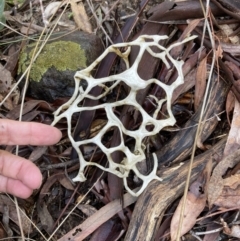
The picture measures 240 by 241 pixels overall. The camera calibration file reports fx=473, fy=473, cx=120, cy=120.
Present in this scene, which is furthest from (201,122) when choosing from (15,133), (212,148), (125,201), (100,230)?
(15,133)

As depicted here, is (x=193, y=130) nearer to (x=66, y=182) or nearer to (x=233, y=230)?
(x=233, y=230)

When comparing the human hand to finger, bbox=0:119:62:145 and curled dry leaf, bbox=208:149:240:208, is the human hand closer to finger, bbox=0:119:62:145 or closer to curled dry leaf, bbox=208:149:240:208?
finger, bbox=0:119:62:145

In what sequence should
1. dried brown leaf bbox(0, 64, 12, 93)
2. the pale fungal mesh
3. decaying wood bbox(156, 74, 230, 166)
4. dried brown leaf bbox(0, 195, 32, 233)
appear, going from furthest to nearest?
1. dried brown leaf bbox(0, 64, 12, 93)
2. dried brown leaf bbox(0, 195, 32, 233)
3. decaying wood bbox(156, 74, 230, 166)
4. the pale fungal mesh

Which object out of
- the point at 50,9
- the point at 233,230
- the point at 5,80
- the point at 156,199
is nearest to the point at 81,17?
the point at 50,9

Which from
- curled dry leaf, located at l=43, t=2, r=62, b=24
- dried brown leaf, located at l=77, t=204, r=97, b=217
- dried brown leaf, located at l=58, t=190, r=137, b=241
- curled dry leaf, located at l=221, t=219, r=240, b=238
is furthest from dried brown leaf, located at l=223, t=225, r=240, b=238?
curled dry leaf, located at l=43, t=2, r=62, b=24

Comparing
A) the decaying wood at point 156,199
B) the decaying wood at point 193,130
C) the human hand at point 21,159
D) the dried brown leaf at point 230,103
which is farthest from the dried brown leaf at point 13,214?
the dried brown leaf at point 230,103

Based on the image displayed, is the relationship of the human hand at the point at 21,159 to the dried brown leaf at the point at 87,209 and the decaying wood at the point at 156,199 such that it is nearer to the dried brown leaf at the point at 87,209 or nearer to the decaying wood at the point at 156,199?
the dried brown leaf at the point at 87,209
